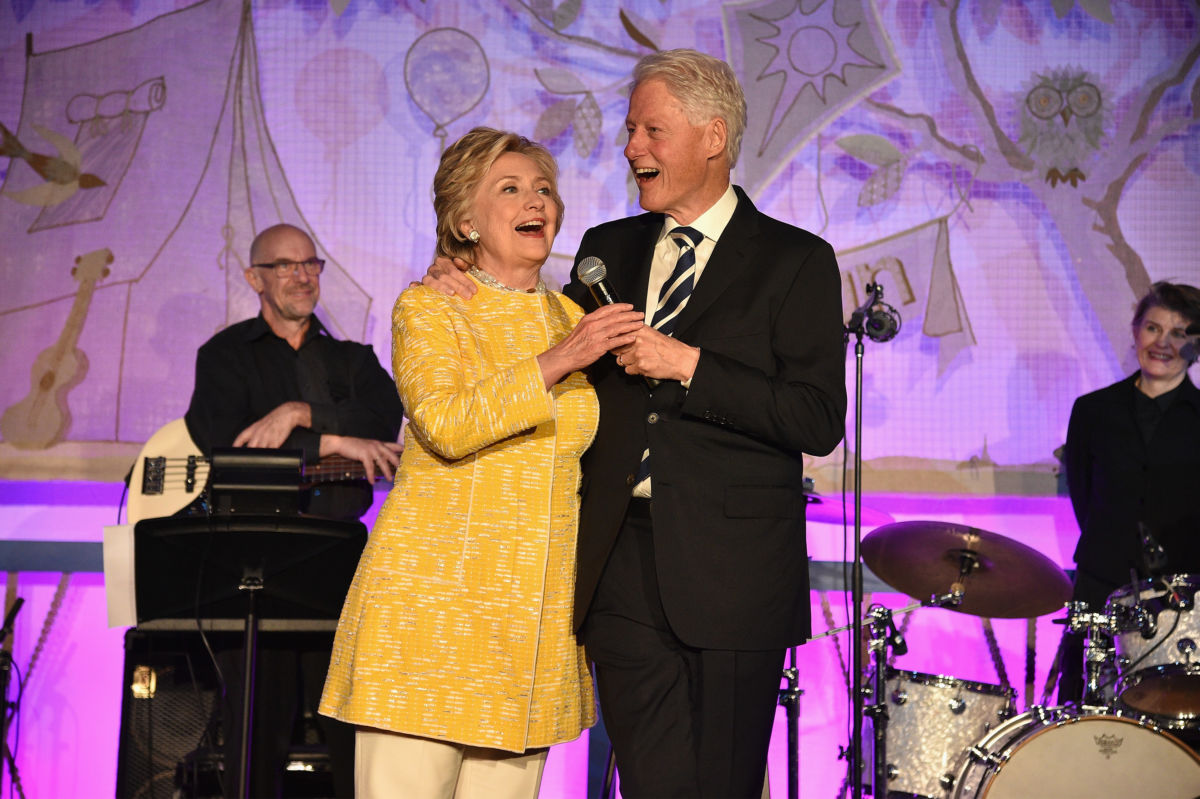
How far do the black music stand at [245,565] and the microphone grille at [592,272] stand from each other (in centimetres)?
121

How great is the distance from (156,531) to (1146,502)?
346 centimetres

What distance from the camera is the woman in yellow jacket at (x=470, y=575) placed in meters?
2.13

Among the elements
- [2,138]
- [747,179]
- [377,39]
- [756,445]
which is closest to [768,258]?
[756,445]

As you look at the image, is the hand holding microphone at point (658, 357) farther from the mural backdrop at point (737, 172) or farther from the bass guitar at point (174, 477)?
the mural backdrop at point (737, 172)

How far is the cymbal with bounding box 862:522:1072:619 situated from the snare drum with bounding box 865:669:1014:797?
0.27 metres

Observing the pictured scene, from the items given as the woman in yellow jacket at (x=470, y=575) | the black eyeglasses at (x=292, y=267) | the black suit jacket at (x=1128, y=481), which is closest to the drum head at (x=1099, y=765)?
the black suit jacket at (x=1128, y=481)

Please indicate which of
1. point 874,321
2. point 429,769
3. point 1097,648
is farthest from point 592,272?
point 1097,648

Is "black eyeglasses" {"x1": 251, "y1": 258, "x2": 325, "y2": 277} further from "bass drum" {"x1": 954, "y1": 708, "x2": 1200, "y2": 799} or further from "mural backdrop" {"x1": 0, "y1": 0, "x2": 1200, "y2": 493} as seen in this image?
"bass drum" {"x1": 954, "y1": 708, "x2": 1200, "y2": 799}

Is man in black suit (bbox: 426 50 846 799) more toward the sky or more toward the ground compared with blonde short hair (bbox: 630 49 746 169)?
more toward the ground

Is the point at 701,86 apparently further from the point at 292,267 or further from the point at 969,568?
the point at 292,267

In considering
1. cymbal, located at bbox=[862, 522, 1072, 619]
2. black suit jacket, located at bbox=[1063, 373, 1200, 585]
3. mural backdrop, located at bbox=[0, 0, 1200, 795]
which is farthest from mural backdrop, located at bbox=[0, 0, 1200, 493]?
cymbal, located at bbox=[862, 522, 1072, 619]

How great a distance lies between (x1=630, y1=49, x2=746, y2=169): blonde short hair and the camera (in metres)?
2.37

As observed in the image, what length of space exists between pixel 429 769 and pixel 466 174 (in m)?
1.17

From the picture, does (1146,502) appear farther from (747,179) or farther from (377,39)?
(377,39)
